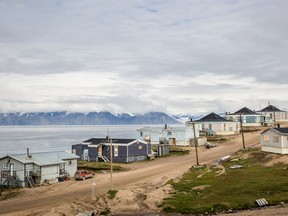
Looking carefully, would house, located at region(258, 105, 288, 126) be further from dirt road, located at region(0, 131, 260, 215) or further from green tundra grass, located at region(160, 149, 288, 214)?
green tundra grass, located at region(160, 149, 288, 214)

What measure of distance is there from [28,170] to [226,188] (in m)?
31.0

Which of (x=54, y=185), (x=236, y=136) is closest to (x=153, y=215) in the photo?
(x=54, y=185)

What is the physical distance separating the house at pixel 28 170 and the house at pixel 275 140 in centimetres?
3789

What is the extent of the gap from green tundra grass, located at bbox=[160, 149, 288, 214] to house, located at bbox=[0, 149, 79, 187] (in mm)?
20033

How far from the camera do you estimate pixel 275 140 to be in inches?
2749

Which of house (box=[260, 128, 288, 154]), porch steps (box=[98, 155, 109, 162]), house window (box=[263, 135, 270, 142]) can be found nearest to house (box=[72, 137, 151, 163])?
porch steps (box=[98, 155, 109, 162])

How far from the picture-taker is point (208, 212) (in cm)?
4066

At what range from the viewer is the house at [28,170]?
58938 mm

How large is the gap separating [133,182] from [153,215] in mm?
15942

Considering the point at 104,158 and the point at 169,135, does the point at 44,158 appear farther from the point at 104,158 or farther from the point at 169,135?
the point at 169,135

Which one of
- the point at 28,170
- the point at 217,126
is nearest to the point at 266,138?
Answer: the point at 28,170

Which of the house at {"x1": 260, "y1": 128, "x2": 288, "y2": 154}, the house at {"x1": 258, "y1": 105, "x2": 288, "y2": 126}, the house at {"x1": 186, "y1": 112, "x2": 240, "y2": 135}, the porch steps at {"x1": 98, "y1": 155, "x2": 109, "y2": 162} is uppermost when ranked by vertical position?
the house at {"x1": 258, "y1": 105, "x2": 288, "y2": 126}

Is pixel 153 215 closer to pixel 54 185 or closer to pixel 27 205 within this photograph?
pixel 27 205

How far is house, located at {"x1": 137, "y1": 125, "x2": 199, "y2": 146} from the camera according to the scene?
103m
